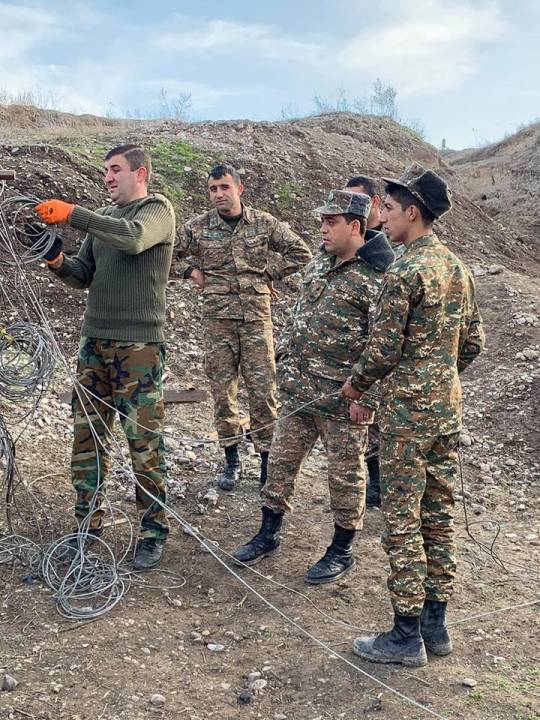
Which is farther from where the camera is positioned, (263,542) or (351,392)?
(263,542)

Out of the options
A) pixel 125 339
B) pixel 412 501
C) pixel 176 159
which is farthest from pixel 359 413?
pixel 176 159

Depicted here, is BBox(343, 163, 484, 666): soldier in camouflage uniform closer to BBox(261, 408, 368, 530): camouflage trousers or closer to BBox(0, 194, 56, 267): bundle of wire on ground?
BBox(261, 408, 368, 530): camouflage trousers

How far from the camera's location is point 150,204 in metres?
3.83

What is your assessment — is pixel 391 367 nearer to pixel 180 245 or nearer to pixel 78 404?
pixel 78 404

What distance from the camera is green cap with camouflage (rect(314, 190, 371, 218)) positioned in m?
3.80

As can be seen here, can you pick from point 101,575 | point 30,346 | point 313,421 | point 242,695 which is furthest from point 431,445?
point 30,346

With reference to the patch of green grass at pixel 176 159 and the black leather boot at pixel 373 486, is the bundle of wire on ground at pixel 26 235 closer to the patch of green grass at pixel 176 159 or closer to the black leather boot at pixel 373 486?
the black leather boot at pixel 373 486

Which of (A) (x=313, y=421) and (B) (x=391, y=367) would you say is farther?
(A) (x=313, y=421)

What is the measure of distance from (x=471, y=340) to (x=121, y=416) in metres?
1.76

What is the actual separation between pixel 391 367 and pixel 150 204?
1.51 meters

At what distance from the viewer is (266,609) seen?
374 cm

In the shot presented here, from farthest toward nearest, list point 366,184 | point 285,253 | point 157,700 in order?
point 285,253 < point 366,184 < point 157,700

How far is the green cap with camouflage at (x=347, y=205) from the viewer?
3.80 m

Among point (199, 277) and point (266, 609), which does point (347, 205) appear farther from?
point (266, 609)
